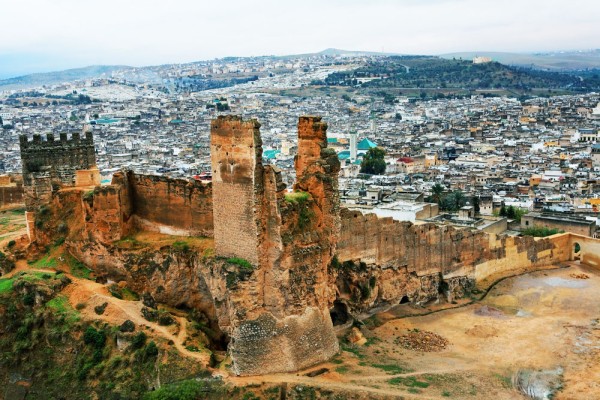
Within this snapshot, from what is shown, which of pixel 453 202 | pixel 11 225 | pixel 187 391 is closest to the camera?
pixel 187 391

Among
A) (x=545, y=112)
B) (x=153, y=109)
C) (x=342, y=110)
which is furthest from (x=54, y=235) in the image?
(x=153, y=109)

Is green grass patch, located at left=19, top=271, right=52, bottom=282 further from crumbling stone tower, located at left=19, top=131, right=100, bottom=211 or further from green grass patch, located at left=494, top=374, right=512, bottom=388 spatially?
green grass patch, located at left=494, top=374, right=512, bottom=388

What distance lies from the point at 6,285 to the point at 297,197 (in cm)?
1021

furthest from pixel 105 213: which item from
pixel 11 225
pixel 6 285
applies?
pixel 11 225

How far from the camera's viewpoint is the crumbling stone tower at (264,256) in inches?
794

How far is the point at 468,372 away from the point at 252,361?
7284 mm

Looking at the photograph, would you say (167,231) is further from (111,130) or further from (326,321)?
(111,130)

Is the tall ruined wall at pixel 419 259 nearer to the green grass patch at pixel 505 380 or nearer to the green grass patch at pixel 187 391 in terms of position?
the green grass patch at pixel 505 380

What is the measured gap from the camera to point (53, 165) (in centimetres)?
2814

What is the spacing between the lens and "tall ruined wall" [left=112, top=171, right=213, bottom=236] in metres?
24.4

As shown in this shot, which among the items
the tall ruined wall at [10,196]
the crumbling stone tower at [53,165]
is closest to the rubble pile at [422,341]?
the crumbling stone tower at [53,165]

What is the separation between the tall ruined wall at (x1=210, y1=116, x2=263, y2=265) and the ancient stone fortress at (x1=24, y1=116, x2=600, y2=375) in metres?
0.03

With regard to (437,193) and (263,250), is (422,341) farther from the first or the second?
(437,193)

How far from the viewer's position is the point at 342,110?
161000 millimetres
